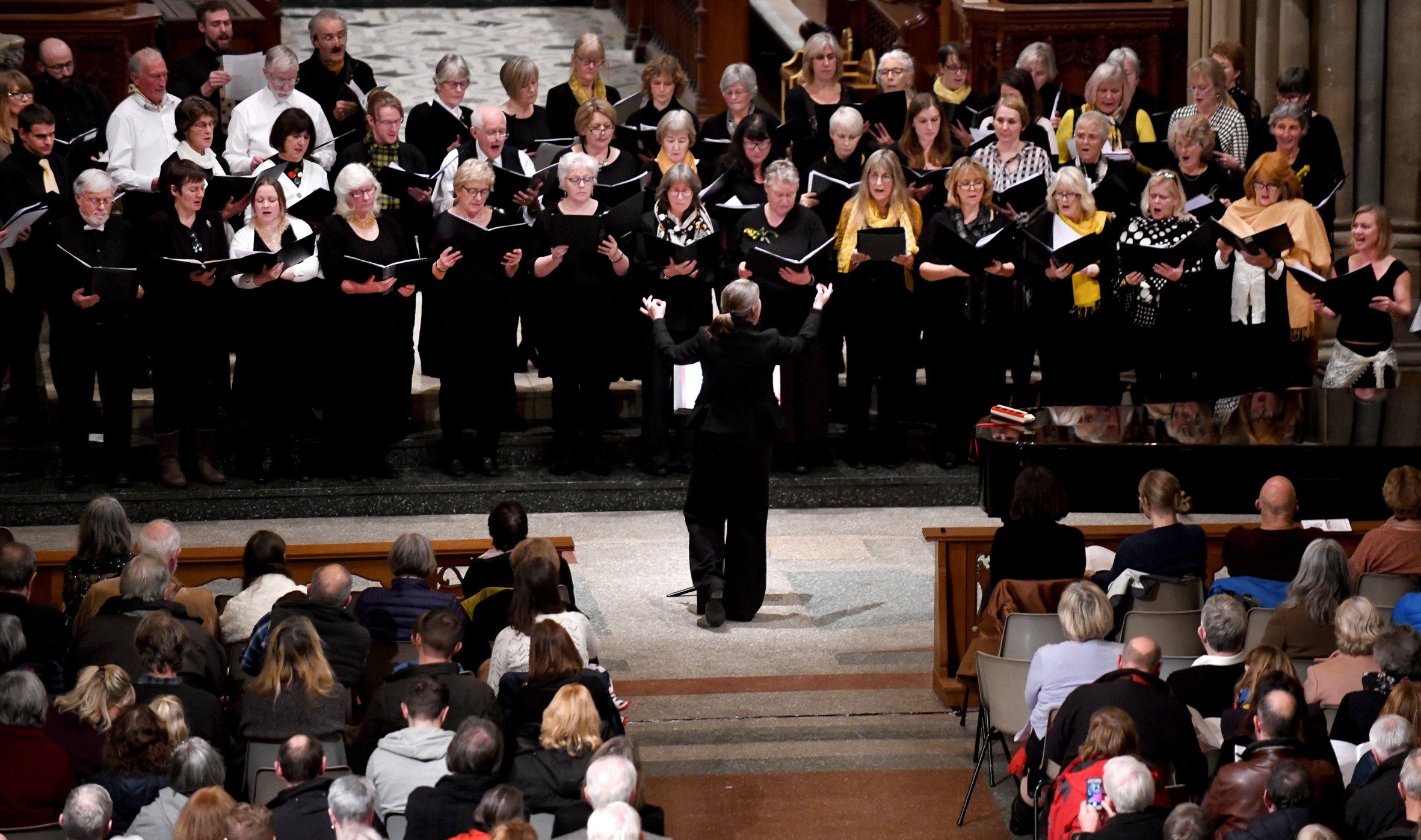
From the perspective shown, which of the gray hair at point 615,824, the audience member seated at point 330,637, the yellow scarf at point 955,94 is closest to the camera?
the gray hair at point 615,824

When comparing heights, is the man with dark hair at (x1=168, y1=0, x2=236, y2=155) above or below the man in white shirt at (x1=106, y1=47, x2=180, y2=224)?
above

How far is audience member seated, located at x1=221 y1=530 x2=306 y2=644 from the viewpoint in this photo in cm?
646

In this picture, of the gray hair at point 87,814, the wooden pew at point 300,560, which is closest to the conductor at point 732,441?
the wooden pew at point 300,560

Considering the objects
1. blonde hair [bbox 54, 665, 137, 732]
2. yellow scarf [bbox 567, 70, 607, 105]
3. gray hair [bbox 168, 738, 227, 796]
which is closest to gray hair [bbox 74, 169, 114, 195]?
yellow scarf [bbox 567, 70, 607, 105]

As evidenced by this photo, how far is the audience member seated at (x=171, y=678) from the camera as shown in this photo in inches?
220

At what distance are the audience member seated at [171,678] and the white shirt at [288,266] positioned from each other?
3.41m

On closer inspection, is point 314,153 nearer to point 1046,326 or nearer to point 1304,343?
point 1046,326

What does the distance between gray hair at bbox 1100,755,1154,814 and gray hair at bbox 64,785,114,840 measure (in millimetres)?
2526

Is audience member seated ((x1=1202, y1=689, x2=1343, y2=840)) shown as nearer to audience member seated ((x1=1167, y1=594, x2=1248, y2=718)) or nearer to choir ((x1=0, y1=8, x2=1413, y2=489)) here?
audience member seated ((x1=1167, y1=594, x2=1248, y2=718))

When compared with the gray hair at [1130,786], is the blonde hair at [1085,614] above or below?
above

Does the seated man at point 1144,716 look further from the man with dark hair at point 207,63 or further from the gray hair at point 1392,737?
the man with dark hair at point 207,63

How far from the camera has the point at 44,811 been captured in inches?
207

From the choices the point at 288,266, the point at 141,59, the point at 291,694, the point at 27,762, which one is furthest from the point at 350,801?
the point at 141,59

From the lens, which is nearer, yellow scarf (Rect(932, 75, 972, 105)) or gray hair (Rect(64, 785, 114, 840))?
gray hair (Rect(64, 785, 114, 840))
